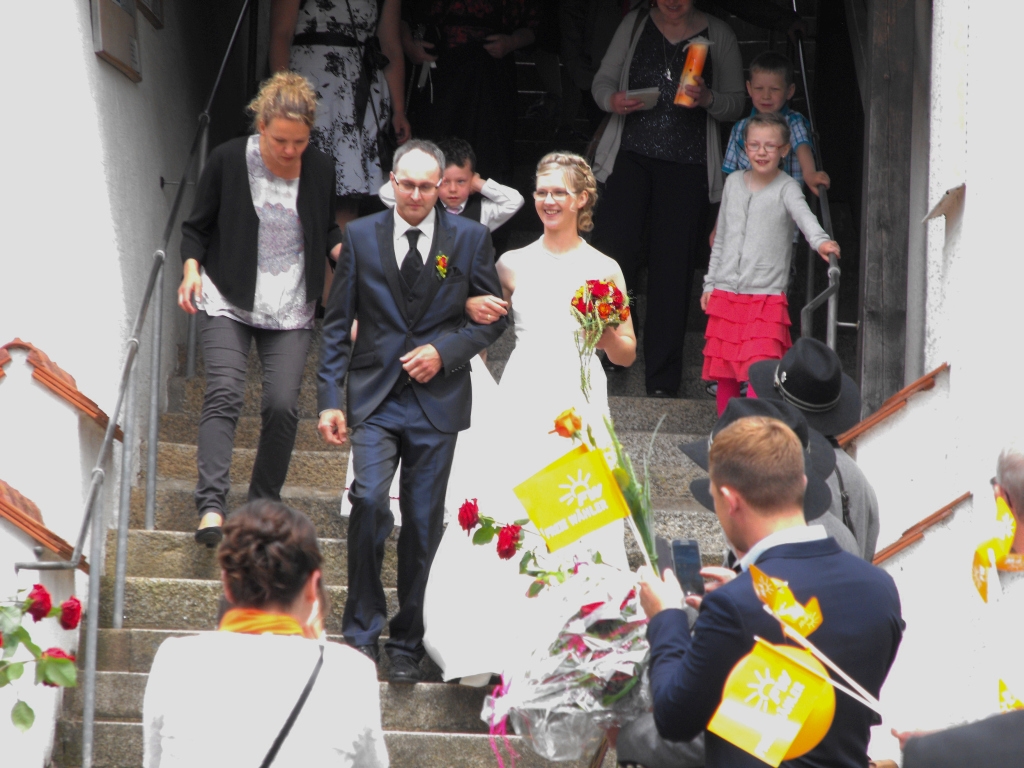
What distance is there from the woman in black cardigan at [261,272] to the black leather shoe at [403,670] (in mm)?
835

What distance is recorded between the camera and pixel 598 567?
2760mm

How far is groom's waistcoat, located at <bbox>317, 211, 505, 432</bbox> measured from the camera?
4.25 metres

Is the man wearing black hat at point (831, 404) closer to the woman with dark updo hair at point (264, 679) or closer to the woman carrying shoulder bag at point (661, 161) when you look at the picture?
the woman with dark updo hair at point (264, 679)

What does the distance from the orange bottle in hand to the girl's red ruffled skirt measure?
949mm

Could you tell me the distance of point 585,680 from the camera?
8.51ft

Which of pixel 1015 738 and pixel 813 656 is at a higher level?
pixel 1015 738

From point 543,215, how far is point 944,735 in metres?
3.48

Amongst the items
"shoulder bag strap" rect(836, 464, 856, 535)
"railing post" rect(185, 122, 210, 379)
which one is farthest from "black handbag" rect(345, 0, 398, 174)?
"shoulder bag strap" rect(836, 464, 856, 535)

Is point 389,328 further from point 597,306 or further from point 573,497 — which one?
point 573,497

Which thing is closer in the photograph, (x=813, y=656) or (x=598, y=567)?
(x=813, y=656)

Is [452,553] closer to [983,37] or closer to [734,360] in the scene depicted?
[734,360]

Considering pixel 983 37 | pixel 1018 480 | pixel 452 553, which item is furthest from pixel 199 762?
pixel 983 37

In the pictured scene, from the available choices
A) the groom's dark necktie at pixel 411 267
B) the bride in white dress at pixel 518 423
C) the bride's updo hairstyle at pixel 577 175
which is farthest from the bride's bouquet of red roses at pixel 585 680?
the bride's updo hairstyle at pixel 577 175

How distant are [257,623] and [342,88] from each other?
4422mm
